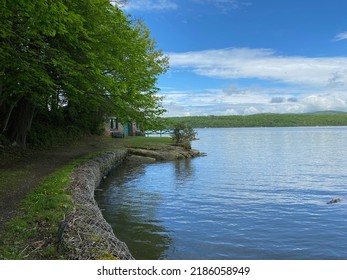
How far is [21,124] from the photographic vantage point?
78.4ft

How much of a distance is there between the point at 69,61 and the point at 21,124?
11.3 metres

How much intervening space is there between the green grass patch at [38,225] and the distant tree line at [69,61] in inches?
191

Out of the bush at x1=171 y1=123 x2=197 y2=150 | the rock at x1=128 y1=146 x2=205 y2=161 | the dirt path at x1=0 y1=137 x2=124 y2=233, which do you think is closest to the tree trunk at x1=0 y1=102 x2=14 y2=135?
the dirt path at x1=0 y1=137 x2=124 y2=233

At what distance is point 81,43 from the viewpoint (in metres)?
15.2

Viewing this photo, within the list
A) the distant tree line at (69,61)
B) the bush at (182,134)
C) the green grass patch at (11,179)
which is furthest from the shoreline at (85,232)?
the bush at (182,134)

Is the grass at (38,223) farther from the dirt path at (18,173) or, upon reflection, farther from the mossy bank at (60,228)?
the dirt path at (18,173)

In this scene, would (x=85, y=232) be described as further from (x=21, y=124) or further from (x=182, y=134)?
(x=182, y=134)

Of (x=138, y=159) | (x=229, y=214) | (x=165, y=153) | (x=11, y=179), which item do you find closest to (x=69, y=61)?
(x=11, y=179)

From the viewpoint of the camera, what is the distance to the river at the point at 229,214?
10.0m

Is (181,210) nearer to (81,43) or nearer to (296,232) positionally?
(296,232)

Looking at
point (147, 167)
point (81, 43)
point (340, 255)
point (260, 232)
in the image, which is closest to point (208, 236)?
point (260, 232)

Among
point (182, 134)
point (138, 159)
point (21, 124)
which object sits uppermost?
point (21, 124)

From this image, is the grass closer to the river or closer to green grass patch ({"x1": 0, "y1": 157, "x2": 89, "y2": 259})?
green grass patch ({"x1": 0, "y1": 157, "x2": 89, "y2": 259})

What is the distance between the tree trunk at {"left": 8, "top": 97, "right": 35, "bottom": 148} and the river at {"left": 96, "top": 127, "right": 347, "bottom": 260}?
22.2 ft
